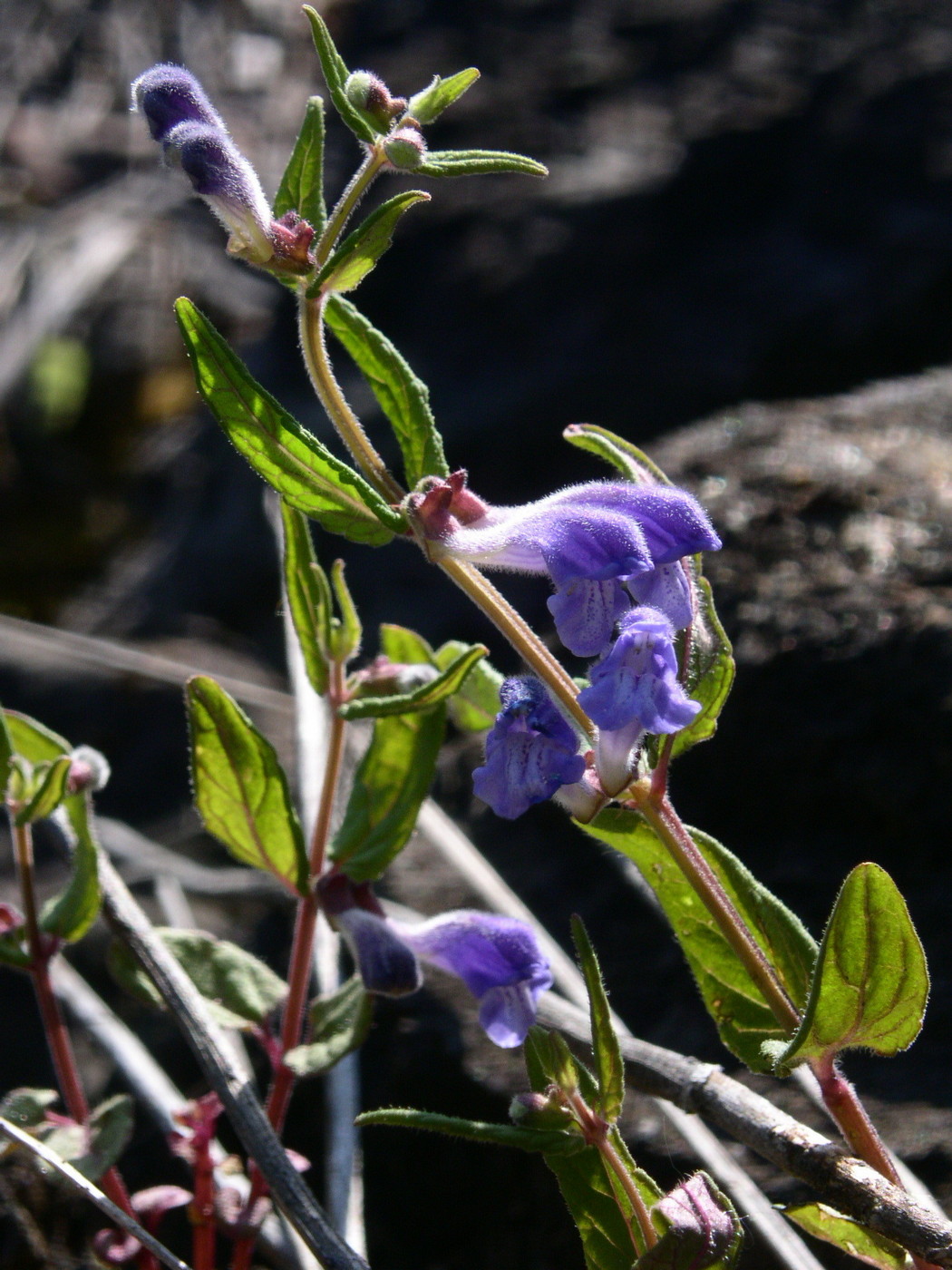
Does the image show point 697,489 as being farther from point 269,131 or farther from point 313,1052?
point 269,131

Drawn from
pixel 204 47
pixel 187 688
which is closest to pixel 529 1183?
pixel 187 688

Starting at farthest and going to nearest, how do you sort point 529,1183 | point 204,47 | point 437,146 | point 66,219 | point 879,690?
point 204,47 → point 66,219 → point 437,146 → point 879,690 → point 529,1183

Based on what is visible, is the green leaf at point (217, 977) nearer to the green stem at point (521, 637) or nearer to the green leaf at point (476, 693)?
the green leaf at point (476, 693)

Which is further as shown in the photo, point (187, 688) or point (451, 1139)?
point (451, 1139)

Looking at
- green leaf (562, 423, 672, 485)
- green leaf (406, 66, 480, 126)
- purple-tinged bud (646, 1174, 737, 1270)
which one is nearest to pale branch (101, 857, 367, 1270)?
purple-tinged bud (646, 1174, 737, 1270)

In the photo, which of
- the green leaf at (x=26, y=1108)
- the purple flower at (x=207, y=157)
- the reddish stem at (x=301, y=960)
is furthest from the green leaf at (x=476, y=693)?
the green leaf at (x=26, y=1108)

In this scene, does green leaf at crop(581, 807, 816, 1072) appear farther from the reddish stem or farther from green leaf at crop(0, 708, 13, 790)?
green leaf at crop(0, 708, 13, 790)
